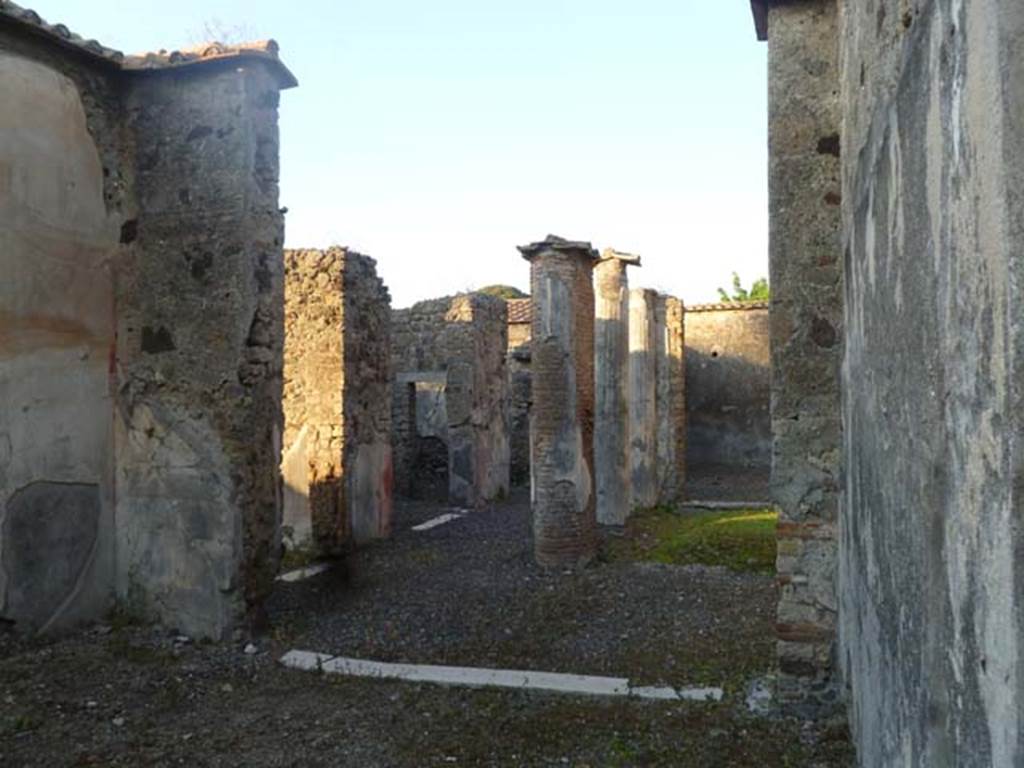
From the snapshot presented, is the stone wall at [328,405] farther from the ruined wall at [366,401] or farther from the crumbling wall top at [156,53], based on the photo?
the crumbling wall top at [156,53]

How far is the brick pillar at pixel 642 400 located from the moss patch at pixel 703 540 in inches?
20.0

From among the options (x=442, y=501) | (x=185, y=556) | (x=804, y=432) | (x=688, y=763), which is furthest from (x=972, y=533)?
(x=442, y=501)

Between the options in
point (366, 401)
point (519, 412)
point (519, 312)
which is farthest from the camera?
point (519, 312)

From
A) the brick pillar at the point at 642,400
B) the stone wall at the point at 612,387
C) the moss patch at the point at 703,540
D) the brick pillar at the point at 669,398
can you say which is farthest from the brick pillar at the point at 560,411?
the brick pillar at the point at 669,398

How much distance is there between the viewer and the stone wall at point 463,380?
12.7m

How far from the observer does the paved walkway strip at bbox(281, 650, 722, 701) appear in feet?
14.5

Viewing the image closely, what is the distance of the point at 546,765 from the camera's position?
141 inches

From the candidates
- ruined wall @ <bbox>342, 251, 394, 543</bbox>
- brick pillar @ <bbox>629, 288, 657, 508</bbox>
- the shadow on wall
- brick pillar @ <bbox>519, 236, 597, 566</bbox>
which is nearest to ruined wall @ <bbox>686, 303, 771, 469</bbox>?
the shadow on wall

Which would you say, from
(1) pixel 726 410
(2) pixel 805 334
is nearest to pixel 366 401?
(2) pixel 805 334

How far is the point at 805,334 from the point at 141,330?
4165 millimetres

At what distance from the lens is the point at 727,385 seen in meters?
19.1

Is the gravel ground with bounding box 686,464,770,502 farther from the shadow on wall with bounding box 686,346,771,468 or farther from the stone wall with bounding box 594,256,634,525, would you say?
the stone wall with bounding box 594,256,634,525

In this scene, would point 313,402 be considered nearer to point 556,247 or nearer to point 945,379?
point 556,247

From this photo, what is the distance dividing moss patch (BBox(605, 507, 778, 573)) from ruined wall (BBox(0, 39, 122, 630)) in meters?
4.80
